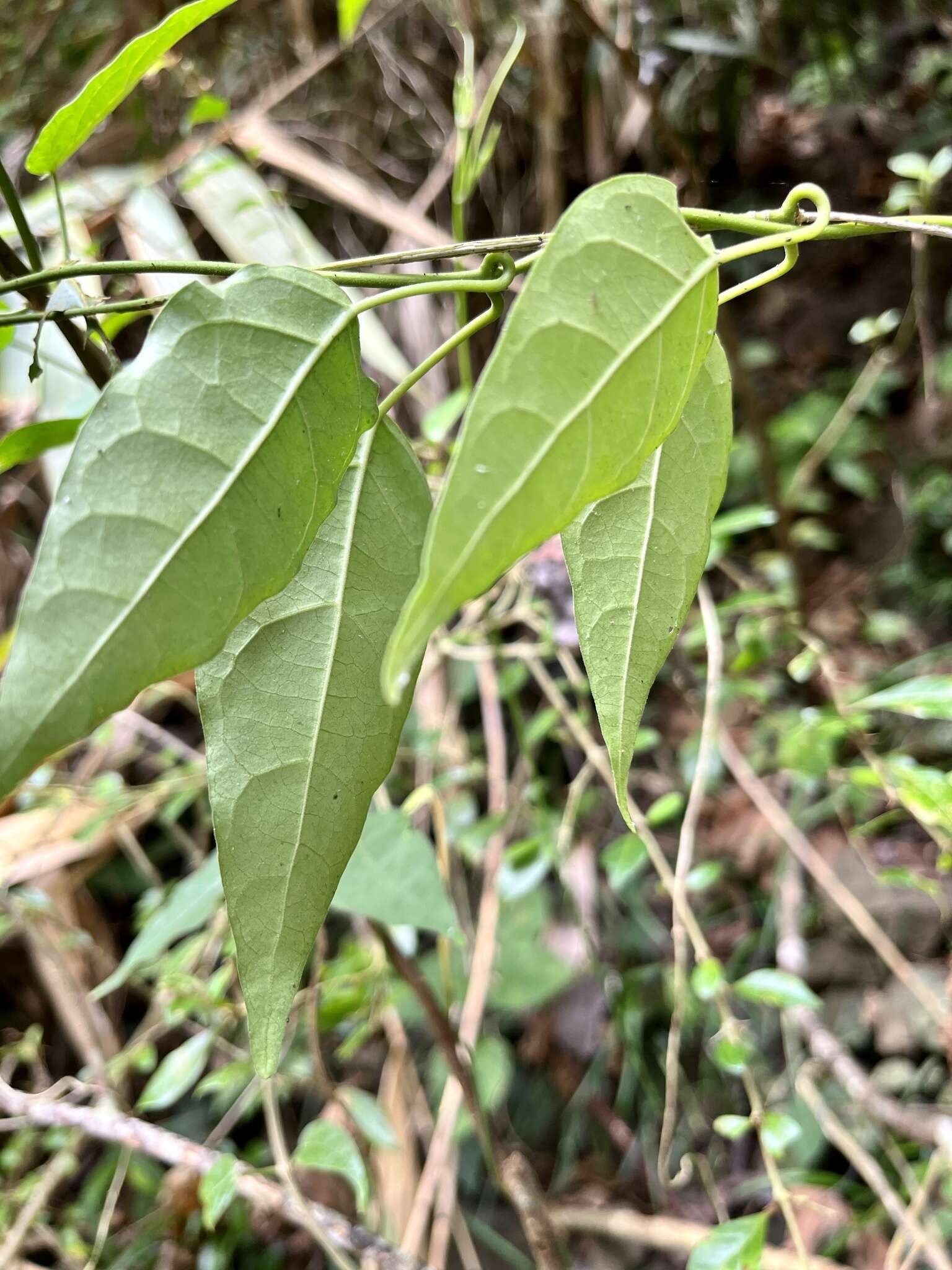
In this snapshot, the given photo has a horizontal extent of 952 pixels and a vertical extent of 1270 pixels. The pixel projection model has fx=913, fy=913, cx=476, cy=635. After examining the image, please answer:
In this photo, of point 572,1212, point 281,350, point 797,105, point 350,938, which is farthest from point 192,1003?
point 797,105

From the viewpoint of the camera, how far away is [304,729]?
283 millimetres

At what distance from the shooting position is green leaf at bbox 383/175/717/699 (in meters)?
0.19

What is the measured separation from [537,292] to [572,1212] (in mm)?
1103

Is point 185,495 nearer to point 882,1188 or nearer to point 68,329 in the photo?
point 68,329

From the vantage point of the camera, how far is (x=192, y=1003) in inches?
30.1

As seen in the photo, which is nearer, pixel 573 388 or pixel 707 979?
pixel 573 388

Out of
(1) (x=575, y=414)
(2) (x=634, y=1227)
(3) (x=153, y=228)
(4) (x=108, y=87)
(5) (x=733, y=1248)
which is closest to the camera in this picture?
(1) (x=575, y=414)

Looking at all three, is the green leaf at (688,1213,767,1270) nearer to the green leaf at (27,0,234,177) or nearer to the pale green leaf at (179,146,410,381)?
the green leaf at (27,0,234,177)

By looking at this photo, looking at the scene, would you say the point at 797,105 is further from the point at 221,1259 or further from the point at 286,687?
the point at 221,1259

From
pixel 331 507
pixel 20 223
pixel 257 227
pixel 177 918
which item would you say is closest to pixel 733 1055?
pixel 177 918

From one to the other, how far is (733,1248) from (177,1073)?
43 centimetres

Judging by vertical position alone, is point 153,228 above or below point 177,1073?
above

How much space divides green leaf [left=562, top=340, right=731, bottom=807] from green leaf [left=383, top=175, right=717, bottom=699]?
0.04 meters

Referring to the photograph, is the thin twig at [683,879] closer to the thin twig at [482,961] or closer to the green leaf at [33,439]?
the thin twig at [482,961]
